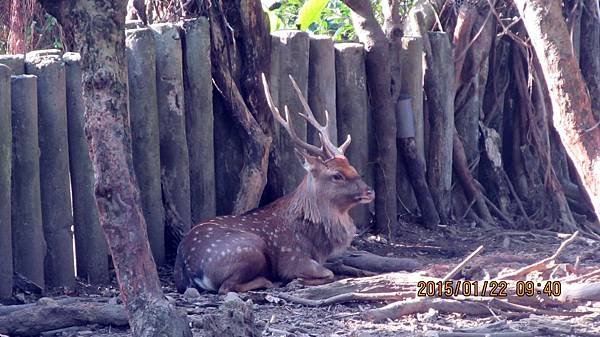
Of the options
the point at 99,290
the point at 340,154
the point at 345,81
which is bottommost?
the point at 99,290

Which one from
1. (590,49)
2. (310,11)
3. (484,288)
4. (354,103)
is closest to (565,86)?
(484,288)

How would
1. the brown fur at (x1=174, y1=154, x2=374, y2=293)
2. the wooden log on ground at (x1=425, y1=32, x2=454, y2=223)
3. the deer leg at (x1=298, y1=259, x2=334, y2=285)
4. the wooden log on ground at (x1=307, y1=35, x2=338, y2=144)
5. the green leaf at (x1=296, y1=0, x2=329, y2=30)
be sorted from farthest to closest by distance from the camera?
the green leaf at (x1=296, y1=0, x2=329, y2=30), the wooden log on ground at (x1=425, y1=32, x2=454, y2=223), the wooden log on ground at (x1=307, y1=35, x2=338, y2=144), the deer leg at (x1=298, y1=259, x2=334, y2=285), the brown fur at (x1=174, y1=154, x2=374, y2=293)

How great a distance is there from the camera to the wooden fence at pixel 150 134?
279 inches

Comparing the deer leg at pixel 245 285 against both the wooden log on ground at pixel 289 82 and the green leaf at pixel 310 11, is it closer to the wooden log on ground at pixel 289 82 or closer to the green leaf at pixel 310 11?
the wooden log on ground at pixel 289 82

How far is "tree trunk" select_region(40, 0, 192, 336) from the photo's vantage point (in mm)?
4727

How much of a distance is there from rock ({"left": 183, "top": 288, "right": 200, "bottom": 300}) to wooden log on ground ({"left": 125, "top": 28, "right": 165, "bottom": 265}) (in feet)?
2.79

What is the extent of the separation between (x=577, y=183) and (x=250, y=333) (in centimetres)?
593

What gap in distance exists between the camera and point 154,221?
26.3 feet

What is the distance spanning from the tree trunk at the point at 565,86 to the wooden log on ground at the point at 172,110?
3.37 meters

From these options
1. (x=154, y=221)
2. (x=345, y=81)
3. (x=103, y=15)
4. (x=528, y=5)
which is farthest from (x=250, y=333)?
(x=345, y=81)

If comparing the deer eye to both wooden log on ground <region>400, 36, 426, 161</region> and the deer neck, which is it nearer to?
the deer neck

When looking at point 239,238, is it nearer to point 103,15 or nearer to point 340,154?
point 340,154

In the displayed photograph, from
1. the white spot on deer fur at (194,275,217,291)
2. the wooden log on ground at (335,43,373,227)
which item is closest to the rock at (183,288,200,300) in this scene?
the white spot on deer fur at (194,275,217,291)

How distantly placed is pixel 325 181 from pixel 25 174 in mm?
2496
